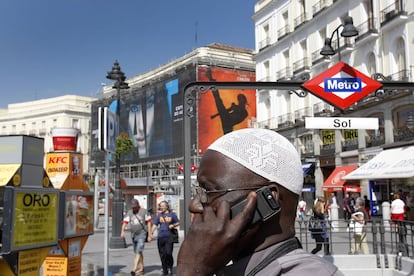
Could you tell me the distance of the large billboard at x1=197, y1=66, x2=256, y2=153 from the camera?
5034 cm

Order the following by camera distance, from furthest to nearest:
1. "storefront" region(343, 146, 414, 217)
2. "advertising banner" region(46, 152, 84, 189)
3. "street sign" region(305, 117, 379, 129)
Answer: "storefront" region(343, 146, 414, 217)
"advertising banner" region(46, 152, 84, 189)
"street sign" region(305, 117, 379, 129)

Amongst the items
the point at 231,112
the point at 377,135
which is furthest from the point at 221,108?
the point at 377,135

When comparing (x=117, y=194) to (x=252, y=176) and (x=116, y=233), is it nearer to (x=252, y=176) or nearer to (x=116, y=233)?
(x=116, y=233)

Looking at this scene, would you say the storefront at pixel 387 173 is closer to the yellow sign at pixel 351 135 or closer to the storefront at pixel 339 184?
the storefront at pixel 339 184

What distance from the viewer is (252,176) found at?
4.48 feet

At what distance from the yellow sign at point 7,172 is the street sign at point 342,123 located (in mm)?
3887

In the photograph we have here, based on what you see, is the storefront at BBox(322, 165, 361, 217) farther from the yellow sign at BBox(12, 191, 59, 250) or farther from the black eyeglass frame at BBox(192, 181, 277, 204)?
the black eyeglass frame at BBox(192, 181, 277, 204)

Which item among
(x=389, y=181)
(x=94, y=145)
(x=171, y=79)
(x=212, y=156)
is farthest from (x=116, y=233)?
(x=94, y=145)

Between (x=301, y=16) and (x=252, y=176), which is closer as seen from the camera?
(x=252, y=176)

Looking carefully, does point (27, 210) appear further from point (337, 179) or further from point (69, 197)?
point (337, 179)

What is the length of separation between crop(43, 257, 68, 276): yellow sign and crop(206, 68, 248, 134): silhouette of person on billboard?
43.0m

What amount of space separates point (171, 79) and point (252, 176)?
52.9m

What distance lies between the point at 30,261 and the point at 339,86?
4692 mm

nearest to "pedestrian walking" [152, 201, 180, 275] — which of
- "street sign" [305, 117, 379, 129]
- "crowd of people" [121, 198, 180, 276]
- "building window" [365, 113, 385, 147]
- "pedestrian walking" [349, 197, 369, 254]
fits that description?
"crowd of people" [121, 198, 180, 276]
